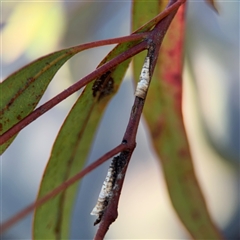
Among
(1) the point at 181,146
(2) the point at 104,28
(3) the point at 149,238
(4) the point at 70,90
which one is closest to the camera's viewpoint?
(4) the point at 70,90

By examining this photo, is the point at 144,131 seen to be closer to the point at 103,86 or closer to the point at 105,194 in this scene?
the point at 103,86

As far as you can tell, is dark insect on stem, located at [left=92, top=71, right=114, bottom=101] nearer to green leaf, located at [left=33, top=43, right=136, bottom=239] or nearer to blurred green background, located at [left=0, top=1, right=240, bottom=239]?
green leaf, located at [left=33, top=43, right=136, bottom=239]

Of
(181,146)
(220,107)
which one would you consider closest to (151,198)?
(220,107)

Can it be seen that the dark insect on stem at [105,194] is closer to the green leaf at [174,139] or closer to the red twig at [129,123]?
the red twig at [129,123]

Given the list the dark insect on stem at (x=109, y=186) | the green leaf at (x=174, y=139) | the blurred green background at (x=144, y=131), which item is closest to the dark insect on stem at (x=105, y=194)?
the dark insect on stem at (x=109, y=186)

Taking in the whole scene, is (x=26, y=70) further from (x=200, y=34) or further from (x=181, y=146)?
(x=200, y=34)
